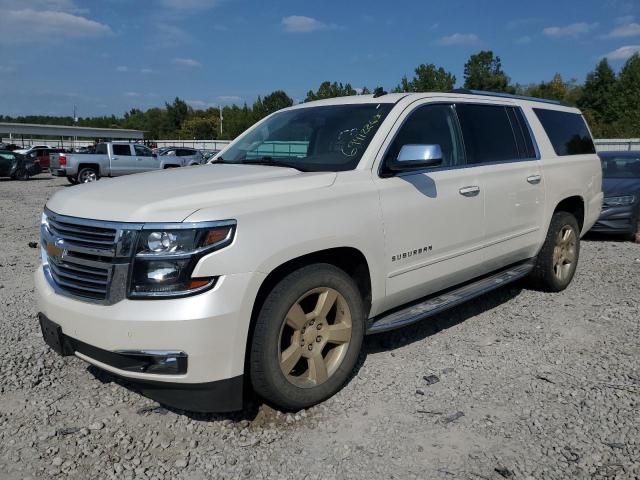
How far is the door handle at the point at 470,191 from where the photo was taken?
13.6ft

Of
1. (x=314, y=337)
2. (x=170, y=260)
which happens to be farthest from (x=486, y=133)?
(x=170, y=260)

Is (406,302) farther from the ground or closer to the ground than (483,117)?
closer to the ground

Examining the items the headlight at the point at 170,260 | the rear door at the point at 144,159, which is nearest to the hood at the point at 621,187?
the headlight at the point at 170,260

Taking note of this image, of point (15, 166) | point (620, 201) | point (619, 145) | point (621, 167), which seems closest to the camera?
point (620, 201)

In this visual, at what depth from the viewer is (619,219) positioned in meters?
8.83

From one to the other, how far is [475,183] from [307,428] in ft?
7.47

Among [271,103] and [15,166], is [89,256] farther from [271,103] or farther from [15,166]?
[271,103]

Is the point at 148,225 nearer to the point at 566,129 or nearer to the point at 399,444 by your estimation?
the point at 399,444

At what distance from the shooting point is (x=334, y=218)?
10.6ft

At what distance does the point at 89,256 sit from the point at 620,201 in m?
8.65

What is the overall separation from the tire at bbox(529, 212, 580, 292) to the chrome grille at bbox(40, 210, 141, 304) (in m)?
4.10

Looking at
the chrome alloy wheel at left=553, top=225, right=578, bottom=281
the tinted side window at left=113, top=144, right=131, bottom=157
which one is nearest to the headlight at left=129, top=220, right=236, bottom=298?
the chrome alloy wheel at left=553, top=225, right=578, bottom=281

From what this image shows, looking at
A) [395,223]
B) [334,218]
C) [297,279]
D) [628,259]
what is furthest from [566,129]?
[297,279]

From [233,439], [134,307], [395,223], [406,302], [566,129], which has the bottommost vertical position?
[233,439]
